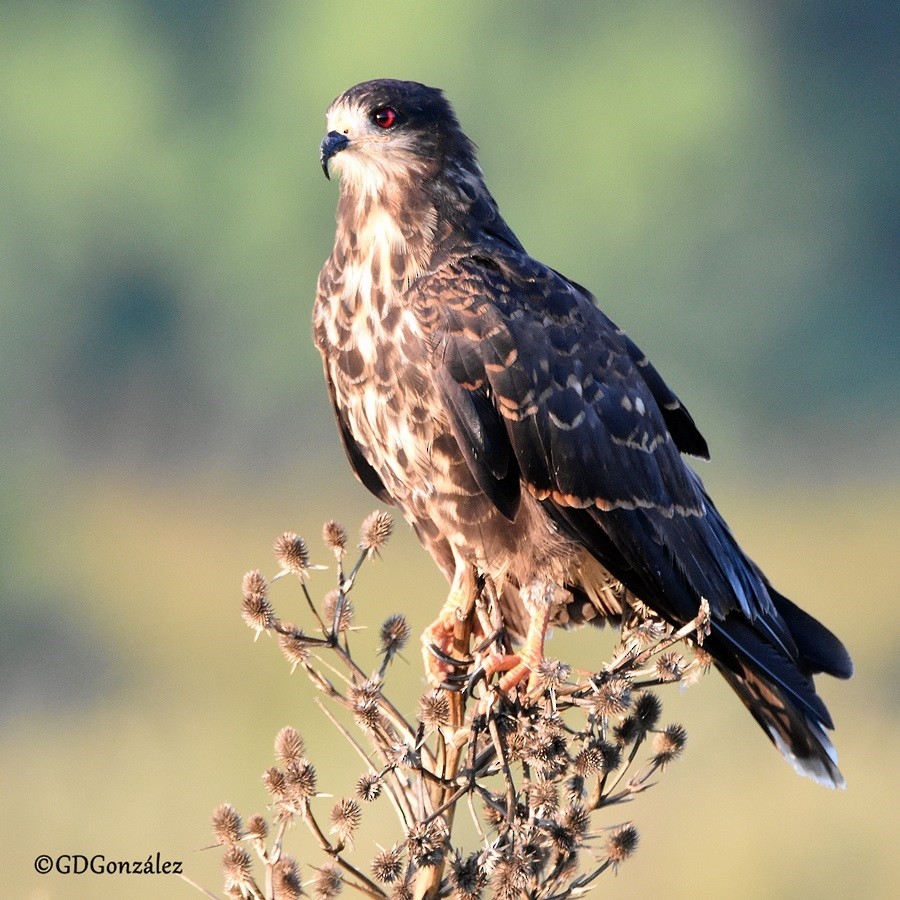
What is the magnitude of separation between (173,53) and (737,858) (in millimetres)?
14256

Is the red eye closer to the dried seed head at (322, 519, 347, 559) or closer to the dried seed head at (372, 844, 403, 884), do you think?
the dried seed head at (322, 519, 347, 559)

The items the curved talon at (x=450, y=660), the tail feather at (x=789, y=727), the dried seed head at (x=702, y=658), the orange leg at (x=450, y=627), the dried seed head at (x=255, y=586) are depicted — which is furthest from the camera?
the tail feather at (x=789, y=727)

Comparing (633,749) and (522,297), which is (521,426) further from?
(633,749)

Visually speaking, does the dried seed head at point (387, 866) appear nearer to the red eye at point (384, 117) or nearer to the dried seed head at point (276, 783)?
the dried seed head at point (276, 783)

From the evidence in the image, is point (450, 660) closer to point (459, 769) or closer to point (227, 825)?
point (459, 769)

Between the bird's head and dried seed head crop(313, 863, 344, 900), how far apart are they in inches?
79.1

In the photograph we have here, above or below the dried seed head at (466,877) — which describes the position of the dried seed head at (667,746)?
above

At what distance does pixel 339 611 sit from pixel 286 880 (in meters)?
0.55

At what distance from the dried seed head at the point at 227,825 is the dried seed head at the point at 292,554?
50 cm

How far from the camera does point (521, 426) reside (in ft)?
11.9

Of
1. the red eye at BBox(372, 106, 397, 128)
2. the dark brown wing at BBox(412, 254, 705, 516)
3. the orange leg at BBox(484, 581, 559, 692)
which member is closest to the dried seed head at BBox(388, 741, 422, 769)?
the orange leg at BBox(484, 581, 559, 692)

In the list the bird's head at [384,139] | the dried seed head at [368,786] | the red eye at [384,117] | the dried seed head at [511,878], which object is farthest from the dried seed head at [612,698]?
the red eye at [384,117]

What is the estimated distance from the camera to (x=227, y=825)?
2.63 meters

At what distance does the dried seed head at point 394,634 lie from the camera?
292 cm
